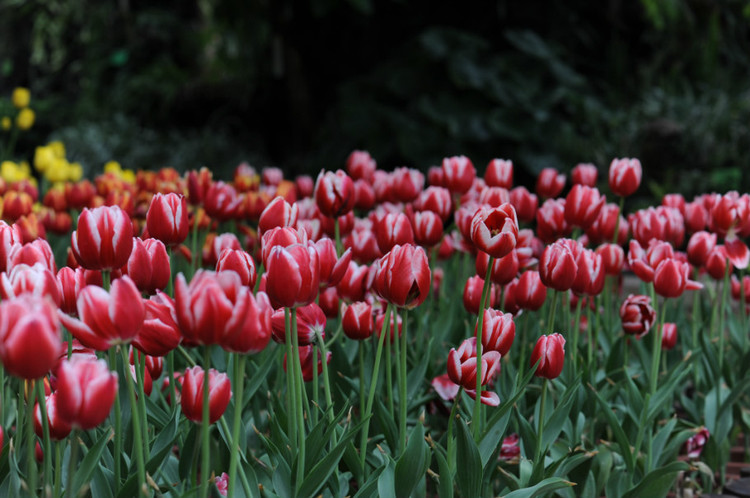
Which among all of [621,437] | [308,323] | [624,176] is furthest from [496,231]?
[624,176]

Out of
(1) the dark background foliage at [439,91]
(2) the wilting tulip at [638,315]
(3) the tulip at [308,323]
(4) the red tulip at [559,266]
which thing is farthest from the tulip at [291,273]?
(1) the dark background foliage at [439,91]

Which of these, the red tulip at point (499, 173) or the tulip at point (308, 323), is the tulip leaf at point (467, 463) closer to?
the tulip at point (308, 323)

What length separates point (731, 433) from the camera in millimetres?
1966

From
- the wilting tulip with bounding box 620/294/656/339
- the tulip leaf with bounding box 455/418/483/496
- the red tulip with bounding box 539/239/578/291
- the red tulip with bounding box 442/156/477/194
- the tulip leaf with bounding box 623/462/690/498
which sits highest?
the red tulip with bounding box 442/156/477/194

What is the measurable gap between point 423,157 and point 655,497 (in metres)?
4.06

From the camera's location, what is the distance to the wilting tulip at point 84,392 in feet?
2.47

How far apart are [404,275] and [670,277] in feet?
2.12

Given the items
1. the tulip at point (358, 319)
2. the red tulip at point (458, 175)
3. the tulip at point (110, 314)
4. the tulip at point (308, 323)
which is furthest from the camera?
the red tulip at point (458, 175)

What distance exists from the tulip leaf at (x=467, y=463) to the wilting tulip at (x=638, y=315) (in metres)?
0.68

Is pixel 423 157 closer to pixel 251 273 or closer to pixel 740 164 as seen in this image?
pixel 740 164

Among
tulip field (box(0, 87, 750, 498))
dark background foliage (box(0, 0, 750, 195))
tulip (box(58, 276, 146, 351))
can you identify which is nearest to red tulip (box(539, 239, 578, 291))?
tulip field (box(0, 87, 750, 498))

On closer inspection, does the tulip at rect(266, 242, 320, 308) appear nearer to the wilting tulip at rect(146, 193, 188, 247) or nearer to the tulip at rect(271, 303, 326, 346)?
the tulip at rect(271, 303, 326, 346)

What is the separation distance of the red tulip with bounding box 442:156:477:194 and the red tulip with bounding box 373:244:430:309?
863 mm

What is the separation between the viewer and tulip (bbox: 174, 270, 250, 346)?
777 mm
